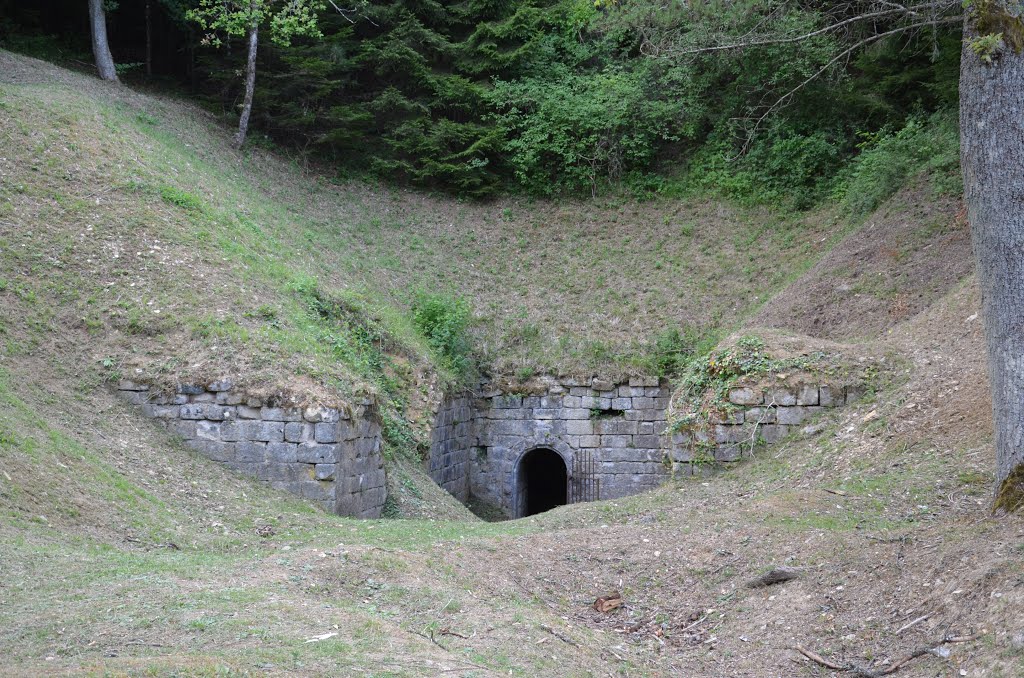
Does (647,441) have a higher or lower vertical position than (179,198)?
lower

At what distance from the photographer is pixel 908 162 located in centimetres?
1614

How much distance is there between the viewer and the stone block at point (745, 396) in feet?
35.0

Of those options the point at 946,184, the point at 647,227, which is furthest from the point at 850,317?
the point at 647,227

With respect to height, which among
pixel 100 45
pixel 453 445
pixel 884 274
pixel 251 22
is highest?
pixel 100 45

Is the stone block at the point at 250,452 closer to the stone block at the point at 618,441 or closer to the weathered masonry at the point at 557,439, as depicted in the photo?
the weathered masonry at the point at 557,439

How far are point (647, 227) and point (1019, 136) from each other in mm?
14120

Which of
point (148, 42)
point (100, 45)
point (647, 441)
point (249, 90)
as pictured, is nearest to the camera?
point (647, 441)

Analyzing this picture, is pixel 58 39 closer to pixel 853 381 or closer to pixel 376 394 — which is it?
pixel 376 394

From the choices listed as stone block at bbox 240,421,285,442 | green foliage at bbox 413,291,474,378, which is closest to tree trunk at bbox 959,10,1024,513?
stone block at bbox 240,421,285,442

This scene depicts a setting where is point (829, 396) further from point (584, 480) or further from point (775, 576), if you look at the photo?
point (584, 480)

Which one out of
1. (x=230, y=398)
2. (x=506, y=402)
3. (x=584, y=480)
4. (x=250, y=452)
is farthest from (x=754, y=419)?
(x=506, y=402)

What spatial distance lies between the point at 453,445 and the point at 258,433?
5.83 m

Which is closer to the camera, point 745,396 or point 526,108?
point 745,396

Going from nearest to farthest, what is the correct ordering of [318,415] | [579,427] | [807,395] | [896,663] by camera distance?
1. [896,663]
2. [318,415]
3. [807,395]
4. [579,427]
